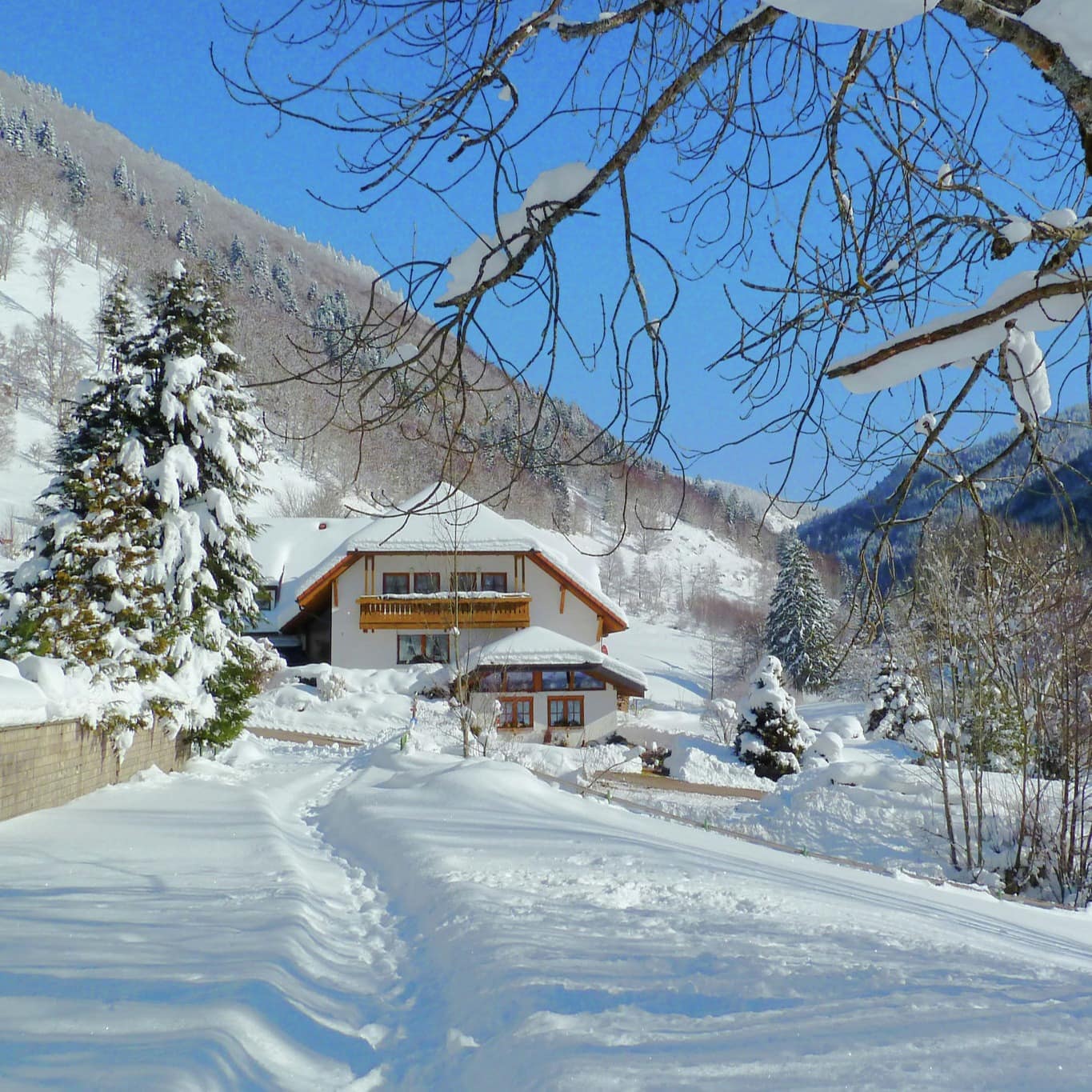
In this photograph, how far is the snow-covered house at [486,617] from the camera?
83.1 feet

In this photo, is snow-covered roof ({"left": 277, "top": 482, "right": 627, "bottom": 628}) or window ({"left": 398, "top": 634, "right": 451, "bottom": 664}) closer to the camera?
snow-covered roof ({"left": 277, "top": 482, "right": 627, "bottom": 628})

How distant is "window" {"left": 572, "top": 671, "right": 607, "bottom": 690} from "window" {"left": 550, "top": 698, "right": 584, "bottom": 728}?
39 centimetres

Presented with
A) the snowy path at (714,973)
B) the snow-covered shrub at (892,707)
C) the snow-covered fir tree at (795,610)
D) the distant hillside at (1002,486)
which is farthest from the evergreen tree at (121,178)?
the distant hillside at (1002,486)

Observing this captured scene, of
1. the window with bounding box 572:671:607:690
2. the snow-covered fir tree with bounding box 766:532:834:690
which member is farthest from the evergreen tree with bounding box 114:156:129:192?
the window with bounding box 572:671:607:690

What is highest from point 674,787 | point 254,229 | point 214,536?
point 254,229

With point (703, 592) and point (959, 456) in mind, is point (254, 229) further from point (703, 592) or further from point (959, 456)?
point (959, 456)

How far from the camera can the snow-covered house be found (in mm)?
25328

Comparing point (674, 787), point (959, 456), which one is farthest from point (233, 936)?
point (674, 787)

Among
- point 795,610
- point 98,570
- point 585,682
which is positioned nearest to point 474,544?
point 585,682

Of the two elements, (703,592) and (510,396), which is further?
(703,592)

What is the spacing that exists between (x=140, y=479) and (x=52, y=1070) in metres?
11.5

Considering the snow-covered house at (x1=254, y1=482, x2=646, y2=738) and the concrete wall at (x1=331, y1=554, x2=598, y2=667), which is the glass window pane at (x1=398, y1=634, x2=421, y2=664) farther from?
the concrete wall at (x1=331, y1=554, x2=598, y2=667)

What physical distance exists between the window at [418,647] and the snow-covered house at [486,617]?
33 millimetres

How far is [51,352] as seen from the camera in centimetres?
6856
